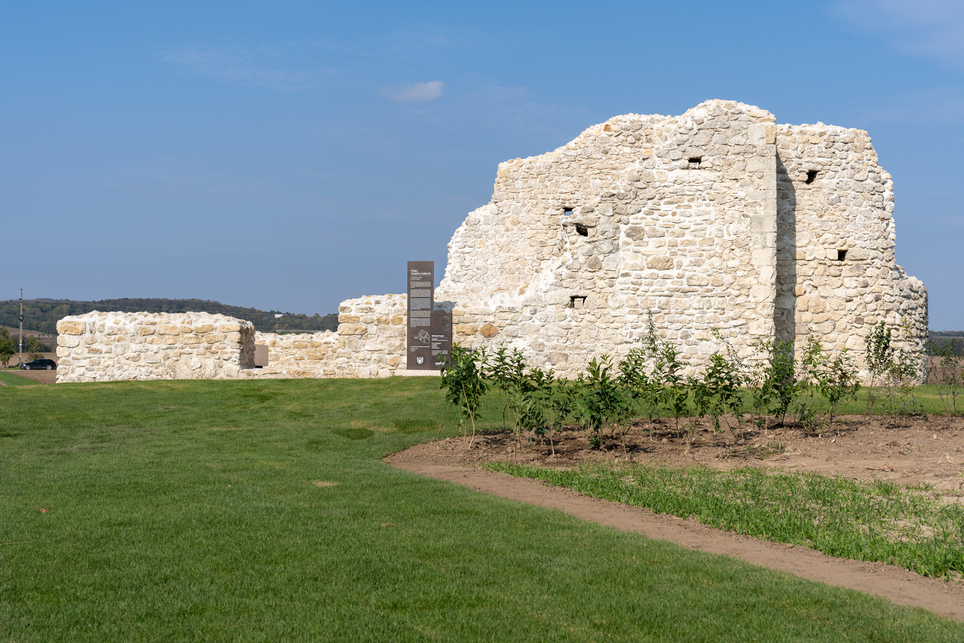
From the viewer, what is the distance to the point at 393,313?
1892 cm

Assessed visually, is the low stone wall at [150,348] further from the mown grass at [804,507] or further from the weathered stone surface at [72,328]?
the mown grass at [804,507]

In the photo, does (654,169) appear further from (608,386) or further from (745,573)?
(745,573)

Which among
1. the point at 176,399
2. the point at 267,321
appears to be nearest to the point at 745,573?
the point at 176,399

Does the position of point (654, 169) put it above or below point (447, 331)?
above

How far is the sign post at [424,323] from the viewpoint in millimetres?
18406

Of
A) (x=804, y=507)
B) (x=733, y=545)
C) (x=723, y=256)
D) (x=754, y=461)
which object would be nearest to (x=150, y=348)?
(x=723, y=256)

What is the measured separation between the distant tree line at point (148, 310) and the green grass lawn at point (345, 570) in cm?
4673

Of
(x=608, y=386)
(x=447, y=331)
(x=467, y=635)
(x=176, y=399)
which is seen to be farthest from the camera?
(x=447, y=331)

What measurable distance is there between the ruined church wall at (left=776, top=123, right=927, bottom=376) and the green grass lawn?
12.3 metres

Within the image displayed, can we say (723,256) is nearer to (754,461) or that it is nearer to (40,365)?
(754,461)

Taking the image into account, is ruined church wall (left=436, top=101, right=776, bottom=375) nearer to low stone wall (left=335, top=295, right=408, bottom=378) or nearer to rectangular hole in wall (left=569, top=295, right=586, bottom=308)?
rectangular hole in wall (left=569, top=295, right=586, bottom=308)

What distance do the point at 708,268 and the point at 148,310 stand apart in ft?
153

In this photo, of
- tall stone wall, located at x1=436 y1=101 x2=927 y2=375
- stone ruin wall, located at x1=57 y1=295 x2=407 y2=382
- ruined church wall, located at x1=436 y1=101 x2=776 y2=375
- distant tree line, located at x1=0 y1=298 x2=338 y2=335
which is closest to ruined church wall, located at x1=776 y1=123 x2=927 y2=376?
tall stone wall, located at x1=436 y1=101 x2=927 y2=375

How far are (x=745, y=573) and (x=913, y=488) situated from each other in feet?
11.2
